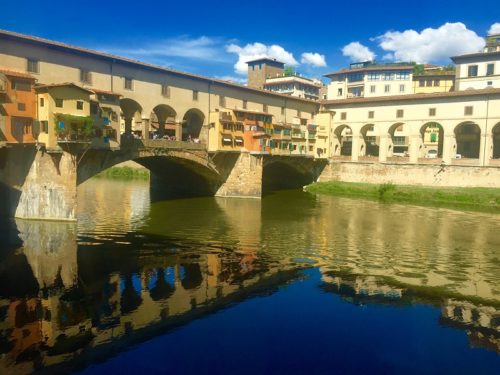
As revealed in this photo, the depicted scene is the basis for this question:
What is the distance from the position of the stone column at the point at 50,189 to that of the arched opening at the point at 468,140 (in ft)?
205

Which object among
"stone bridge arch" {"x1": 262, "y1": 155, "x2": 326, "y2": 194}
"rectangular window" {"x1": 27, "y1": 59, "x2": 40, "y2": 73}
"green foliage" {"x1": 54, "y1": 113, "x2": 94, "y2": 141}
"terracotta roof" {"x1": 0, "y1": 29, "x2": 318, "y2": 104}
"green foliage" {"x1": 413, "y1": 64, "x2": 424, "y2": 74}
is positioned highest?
"green foliage" {"x1": 413, "y1": 64, "x2": 424, "y2": 74}

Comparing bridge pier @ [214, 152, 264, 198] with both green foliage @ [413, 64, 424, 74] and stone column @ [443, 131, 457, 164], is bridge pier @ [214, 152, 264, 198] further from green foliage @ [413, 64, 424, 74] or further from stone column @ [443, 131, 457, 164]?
green foliage @ [413, 64, 424, 74]

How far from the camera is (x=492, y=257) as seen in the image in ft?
90.3

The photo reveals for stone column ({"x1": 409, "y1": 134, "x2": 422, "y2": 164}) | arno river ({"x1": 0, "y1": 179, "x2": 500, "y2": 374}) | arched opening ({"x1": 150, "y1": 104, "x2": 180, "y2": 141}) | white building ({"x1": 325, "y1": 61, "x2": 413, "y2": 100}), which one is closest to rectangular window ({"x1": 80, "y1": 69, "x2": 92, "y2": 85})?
arched opening ({"x1": 150, "y1": 104, "x2": 180, "y2": 141})

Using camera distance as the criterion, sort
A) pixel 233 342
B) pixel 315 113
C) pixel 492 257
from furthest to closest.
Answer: pixel 315 113 → pixel 492 257 → pixel 233 342

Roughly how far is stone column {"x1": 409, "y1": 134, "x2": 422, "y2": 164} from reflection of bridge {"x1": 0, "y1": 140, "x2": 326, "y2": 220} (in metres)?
14.1

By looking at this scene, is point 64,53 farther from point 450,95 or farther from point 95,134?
point 450,95

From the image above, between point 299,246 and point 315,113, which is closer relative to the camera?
point 299,246

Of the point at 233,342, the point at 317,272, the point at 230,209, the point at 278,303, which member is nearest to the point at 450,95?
the point at 230,209

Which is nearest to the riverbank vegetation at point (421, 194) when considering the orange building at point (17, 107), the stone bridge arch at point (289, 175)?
the stone bridge arch at point (289, 175)

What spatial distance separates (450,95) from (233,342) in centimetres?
5641

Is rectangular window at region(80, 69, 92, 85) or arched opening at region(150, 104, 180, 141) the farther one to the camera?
arched opening at region(150, 104, 180, 141)

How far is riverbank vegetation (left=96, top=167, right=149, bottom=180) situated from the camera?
76.1 metres

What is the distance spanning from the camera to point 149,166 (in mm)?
57469
